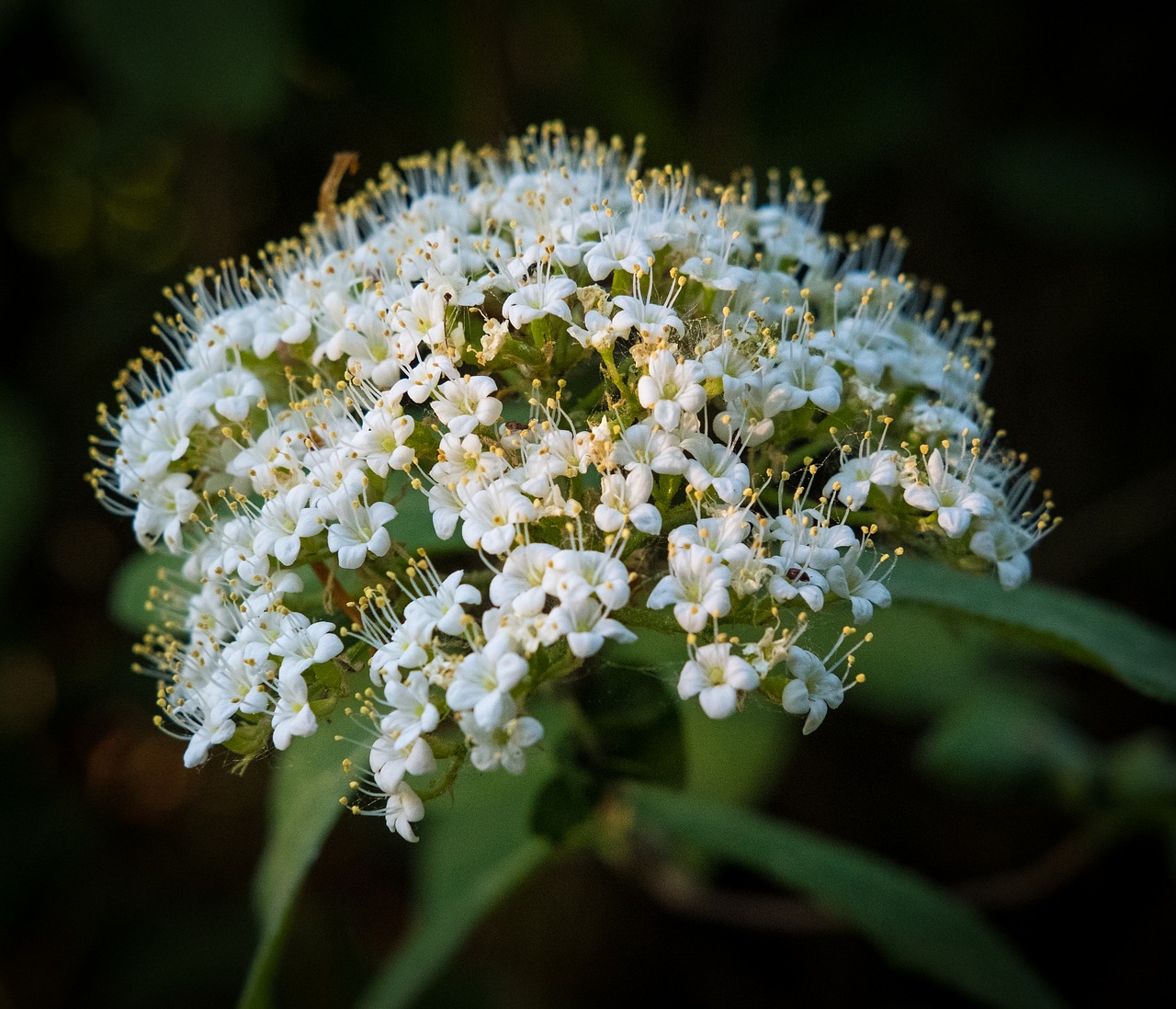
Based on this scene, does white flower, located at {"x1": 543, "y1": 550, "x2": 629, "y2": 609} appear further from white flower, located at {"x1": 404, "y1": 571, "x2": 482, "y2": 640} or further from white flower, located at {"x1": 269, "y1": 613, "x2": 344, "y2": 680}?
white flower, located at {"x1": 269, "y1": 613, "x2": 344, "y2": 680}

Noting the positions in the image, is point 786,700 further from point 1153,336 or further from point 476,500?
point 1153,336

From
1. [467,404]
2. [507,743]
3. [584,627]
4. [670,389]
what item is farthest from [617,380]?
[507,743]

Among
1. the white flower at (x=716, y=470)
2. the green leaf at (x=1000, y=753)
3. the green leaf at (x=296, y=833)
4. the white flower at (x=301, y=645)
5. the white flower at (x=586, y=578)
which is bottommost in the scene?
the green leaf at (x=296, y=833)

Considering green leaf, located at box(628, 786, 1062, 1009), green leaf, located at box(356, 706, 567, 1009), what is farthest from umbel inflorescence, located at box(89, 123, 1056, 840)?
green leaf, located at box(628, 786, 1062, 1009)

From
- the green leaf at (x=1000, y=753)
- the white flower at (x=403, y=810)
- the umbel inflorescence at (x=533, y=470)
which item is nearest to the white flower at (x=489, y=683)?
the umbel inflorescence at (x=533, y=470)

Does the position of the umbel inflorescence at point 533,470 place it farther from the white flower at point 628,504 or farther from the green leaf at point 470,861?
the green leaf at point 470,861

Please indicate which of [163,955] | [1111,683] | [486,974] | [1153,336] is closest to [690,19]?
[1153,336]
